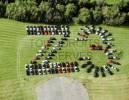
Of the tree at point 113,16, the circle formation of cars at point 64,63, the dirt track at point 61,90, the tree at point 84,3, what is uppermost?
the tree at point 84,3

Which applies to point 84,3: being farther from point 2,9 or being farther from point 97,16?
point 2,9

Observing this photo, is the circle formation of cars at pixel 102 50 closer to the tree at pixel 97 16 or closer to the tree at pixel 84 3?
the tree at pixel 97 16

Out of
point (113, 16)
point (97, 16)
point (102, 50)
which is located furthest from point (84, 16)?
point (102, 50)

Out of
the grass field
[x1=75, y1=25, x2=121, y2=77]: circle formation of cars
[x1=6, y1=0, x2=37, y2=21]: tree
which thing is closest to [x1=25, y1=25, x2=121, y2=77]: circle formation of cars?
[x1=75, y1=25, x2=121, y2=77]: circle formation of cars

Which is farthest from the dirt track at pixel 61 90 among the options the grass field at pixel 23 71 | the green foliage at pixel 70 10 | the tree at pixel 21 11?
the green foliage at pixel 70 10

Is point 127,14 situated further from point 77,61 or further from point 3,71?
point 3,71

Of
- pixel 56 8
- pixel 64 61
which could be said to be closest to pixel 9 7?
pixel 56 8
